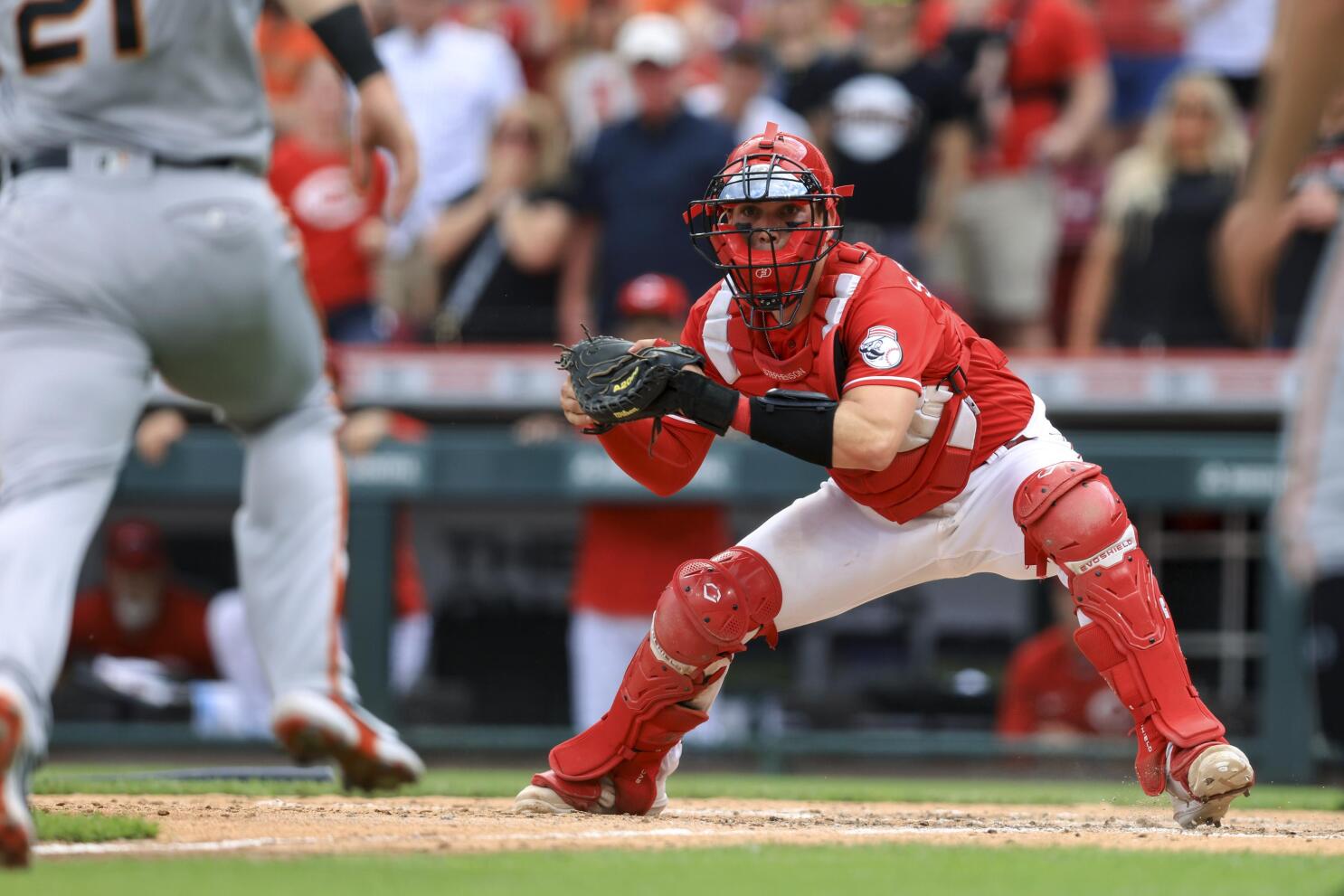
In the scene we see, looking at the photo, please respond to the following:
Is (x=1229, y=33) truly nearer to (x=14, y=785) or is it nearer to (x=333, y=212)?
(x=333, y=212)

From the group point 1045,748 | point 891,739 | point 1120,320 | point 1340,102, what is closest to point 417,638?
point 891,739

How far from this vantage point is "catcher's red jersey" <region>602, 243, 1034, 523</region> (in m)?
4.22

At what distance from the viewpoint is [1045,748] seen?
23.2 feet

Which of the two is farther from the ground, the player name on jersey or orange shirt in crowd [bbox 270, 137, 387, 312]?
orange shirt in crowd [bbox 270, 137, 387, 312]

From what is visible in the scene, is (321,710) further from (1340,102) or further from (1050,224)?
(1050,224)

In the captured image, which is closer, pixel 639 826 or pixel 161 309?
pixel 161 309

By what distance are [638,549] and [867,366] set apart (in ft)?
10.9

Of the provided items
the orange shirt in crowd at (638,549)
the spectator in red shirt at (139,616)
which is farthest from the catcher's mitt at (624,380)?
the spectator in red shirt at (139,616)

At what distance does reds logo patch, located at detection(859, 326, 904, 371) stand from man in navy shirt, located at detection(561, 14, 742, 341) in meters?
3.69

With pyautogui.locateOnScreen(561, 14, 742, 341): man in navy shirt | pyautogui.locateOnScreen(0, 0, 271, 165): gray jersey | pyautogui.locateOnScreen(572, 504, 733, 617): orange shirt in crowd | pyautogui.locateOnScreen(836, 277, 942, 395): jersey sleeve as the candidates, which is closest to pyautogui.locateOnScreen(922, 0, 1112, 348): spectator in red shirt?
pyautogui.locateOnScreen(561, 14, 742, 341): man in navy shirt

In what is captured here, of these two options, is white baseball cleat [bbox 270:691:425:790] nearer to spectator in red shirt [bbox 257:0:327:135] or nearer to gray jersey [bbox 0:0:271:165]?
gray jersey [bbox 0:0:271:165]

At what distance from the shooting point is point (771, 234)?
13.9 ft

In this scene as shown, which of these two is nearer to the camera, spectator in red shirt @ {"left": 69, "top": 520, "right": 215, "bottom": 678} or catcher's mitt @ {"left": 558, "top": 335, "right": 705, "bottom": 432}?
catcher's mitt @ {"left": 558, "top": 335, "right": 705, "bottom": 432}

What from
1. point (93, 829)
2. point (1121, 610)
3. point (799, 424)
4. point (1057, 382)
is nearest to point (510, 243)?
point (1057, 382)
